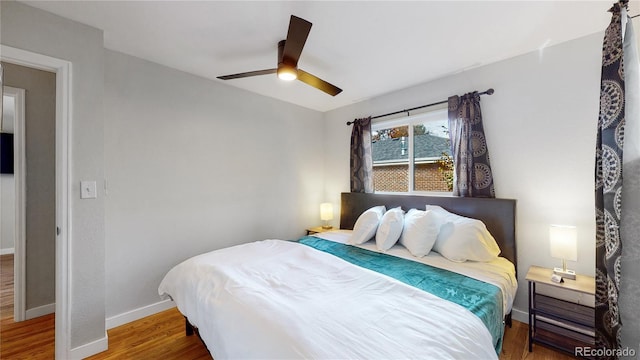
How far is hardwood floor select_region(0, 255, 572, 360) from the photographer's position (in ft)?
6.21

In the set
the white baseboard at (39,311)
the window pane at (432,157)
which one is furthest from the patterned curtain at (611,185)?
the white baseboard at (39,311)

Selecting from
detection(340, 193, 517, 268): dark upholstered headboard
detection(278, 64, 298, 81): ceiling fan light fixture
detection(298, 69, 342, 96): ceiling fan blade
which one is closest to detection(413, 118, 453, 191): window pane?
detection(340, 193, 517, 268): dark upholstered headboard

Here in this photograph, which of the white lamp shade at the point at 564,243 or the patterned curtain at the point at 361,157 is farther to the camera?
the patterned curtain at the point at 361,157

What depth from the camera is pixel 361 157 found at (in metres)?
3.65

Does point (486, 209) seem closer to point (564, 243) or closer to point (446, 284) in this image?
point (564, 243)

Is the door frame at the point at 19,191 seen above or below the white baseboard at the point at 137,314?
above

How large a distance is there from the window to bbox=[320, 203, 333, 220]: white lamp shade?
795mm

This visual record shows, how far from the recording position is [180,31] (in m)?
2.01

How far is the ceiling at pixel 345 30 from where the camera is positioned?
5.67 feet

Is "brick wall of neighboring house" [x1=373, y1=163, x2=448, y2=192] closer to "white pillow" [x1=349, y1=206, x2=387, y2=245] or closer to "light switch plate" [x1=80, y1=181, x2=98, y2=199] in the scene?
"white pillow" [x1=349, y1=206, x2=387, y2=245]

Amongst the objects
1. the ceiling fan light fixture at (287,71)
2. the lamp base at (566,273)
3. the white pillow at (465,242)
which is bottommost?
the lamp base at (566,273)

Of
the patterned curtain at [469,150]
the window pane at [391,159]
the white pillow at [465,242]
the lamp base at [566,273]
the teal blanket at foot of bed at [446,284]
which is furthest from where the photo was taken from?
the window pane at [391,159]

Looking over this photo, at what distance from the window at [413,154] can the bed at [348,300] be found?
700 millimetres

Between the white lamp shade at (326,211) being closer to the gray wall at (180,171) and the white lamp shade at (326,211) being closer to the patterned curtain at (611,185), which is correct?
the gray wall at (180,171)
